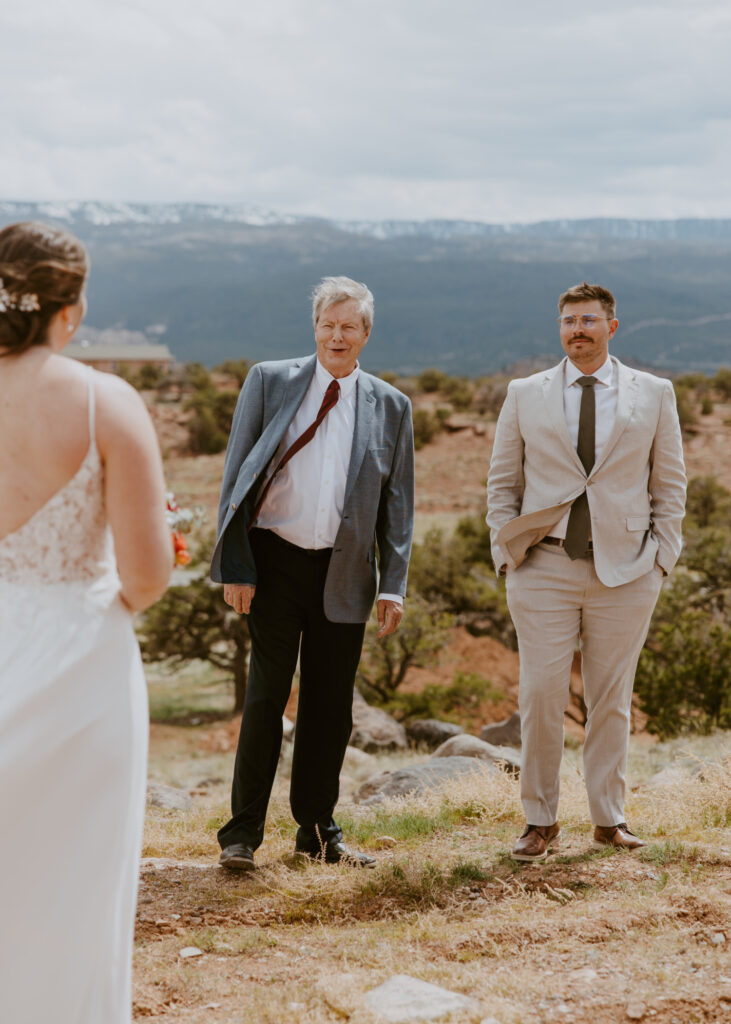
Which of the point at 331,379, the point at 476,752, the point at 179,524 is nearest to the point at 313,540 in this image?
the point at 331,379

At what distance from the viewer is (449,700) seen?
557 inches

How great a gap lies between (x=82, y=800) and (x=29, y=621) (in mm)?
422

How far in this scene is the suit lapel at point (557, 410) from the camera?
432cm

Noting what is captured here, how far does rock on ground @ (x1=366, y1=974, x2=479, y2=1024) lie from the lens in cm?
299

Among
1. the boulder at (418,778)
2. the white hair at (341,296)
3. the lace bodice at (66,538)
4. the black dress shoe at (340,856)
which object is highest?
the white hair at (341,296)

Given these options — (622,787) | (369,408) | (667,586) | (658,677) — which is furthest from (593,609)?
(667,586)

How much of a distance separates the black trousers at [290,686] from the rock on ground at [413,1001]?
1.19 metres

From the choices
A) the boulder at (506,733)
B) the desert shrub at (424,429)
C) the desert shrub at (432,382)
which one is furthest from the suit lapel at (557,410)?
the desert shrub at (432,382)

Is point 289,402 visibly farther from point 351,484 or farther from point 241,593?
point 241,593

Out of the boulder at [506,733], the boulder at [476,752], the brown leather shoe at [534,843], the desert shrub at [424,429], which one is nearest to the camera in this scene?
the brown leather shoe at [534,843]

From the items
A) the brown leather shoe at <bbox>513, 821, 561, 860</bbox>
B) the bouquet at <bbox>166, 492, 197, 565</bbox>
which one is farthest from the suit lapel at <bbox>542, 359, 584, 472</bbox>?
the bouquet at <bbox>166, 492, 197, 565</bbox>

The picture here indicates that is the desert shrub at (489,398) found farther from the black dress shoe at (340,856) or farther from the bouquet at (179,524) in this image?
the black dress shoe at (340,856)

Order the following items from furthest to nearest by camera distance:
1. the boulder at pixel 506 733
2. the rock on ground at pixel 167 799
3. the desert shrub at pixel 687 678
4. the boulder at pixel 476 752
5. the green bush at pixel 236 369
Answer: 1. the green bush at pixel 236 369
2. the desert shrub at pixel 687 678
3. the boulder at pixel 506 733
4. the boulder at pixel 476 752
5. the rock on ground at pixel 167 799

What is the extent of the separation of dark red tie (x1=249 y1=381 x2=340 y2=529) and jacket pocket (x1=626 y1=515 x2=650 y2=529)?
1304 mm
